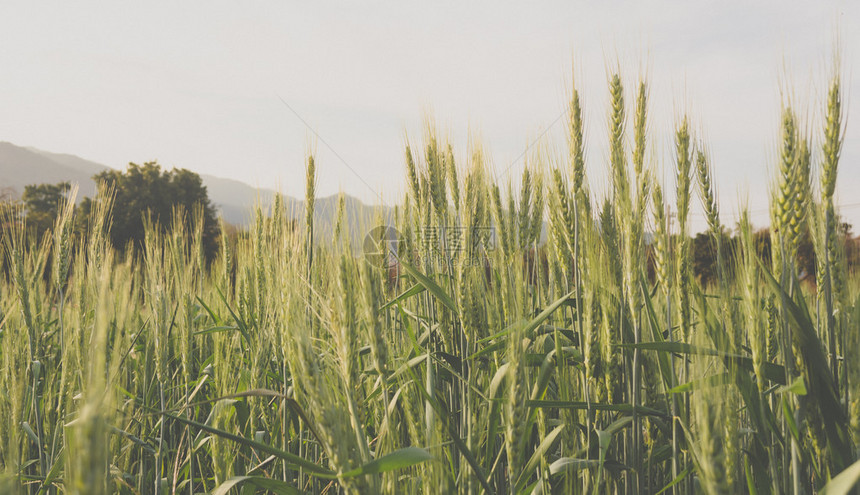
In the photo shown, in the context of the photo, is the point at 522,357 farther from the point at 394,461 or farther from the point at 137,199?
the point at 137,199

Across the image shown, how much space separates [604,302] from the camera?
1605 mm

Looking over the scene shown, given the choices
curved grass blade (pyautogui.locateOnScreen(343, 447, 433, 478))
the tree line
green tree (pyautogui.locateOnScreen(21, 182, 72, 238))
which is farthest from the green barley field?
green tree (pyautogui.locateOnScreen(21, 182, 72, 238))

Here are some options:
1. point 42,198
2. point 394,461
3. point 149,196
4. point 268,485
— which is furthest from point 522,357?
point 42,198

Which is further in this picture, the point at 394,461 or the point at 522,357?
the point at 522,357

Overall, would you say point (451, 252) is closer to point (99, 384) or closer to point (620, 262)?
point (620, 262)

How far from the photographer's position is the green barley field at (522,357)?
3.89 feet

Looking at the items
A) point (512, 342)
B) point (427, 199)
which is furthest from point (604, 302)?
point (427, 199)

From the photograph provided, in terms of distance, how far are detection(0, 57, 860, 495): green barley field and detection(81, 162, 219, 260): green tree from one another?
78.8 ft

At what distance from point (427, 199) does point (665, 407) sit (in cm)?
136

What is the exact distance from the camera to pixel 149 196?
26266 mm

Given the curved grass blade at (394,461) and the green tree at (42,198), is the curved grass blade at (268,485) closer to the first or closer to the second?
the curved grass blade at (394,461)

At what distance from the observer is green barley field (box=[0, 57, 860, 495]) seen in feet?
3.89

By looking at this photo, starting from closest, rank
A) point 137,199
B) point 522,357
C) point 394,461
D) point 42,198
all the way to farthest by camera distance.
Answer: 1. point 394,461
2. point 522,357
3. point 42,198
4. point 137,199

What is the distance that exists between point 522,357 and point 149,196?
2959 cm
